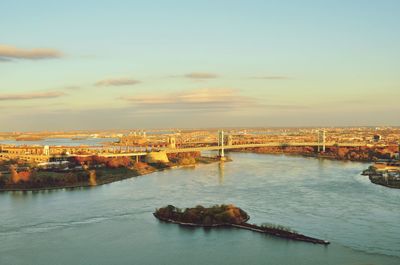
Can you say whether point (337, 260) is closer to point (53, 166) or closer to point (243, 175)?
point (243, 175)

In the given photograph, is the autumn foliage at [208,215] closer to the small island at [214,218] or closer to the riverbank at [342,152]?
the small island at [214,218]

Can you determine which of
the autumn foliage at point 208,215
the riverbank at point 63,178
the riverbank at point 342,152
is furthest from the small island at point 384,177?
the riverbank at point 63,178

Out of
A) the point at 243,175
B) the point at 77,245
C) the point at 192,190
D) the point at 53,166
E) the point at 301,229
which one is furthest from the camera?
the point at 53,166

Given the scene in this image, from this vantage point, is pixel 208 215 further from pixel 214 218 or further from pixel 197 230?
pixel 197 230

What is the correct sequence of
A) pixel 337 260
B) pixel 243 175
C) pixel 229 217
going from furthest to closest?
pixel 243 175
pixel 229 217
pixel 337 260

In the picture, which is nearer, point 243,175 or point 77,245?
point 77,245

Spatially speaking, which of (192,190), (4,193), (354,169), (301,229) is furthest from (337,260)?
(354,169)

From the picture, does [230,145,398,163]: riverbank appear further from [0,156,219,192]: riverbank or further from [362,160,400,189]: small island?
[0,156,219,192]: riverbank
